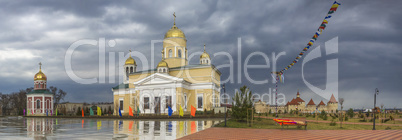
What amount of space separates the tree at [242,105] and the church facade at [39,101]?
53.0 metres

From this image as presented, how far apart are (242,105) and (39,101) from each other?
5666cm

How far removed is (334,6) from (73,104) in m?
84.9

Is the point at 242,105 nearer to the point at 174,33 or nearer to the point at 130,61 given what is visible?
the point at 174,33

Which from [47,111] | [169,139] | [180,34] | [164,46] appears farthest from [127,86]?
[169,139]

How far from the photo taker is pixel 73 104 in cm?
8475

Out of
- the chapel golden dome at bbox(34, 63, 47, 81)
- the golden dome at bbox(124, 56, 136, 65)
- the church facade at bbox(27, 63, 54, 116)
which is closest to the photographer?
the golden dome at bbox(124, 56, 136, 65)

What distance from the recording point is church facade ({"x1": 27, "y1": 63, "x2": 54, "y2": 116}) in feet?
208

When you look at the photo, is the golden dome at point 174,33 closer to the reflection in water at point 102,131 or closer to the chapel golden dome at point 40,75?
the chapel golden dome at point 40,75

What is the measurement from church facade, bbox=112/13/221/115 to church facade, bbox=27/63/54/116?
65.0 feet

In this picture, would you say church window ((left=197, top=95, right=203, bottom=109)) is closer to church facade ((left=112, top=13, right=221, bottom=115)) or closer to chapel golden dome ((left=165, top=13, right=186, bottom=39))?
church facade ((left=112, top=13, right=221, bottom=115))

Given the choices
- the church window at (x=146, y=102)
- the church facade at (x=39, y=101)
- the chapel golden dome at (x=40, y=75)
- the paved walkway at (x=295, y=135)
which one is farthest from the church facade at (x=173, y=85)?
the paved walkway at (x=295, y=135)

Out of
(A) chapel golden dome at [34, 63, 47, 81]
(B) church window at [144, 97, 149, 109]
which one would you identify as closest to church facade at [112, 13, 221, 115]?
(B) church window at [144, 97, 149, 109]

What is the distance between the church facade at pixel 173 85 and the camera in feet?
149

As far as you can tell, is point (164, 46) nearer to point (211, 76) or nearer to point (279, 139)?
point (211, 76)
